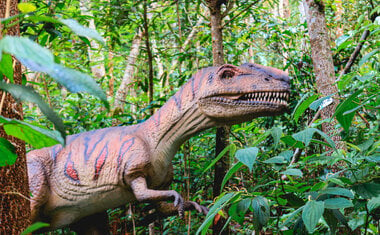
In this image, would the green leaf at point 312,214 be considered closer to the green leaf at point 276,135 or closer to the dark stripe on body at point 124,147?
the green leaf at point 276,135

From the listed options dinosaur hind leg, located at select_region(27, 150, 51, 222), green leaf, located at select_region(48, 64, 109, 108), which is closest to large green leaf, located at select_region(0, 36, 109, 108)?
green leaf, located at select_region(48, 64, 109, 108)

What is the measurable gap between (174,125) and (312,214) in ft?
3.75

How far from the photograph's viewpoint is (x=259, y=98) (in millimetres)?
1764

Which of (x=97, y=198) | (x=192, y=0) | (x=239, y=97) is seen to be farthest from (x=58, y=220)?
(x=192, y=0)

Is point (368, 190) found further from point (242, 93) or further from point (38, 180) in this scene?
point (38, 180)

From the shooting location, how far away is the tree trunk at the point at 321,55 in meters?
2.28

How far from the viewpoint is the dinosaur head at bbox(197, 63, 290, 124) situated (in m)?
1.75

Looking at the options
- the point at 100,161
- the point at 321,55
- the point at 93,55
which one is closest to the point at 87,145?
the point at 100,161

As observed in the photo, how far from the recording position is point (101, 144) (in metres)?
2.02

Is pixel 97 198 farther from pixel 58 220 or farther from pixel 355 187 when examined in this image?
pixel 355 187

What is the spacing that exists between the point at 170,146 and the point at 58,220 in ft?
2.47

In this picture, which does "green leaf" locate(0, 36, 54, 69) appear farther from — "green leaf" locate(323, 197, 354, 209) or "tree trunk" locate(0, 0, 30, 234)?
"green leaf" locate(323, 197, 354, 209)

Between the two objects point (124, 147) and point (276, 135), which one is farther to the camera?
point (124, 147)

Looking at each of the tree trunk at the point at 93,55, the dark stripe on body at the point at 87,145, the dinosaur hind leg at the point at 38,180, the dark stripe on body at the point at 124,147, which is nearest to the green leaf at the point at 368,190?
the dark stripe on body at the point at 124,147
